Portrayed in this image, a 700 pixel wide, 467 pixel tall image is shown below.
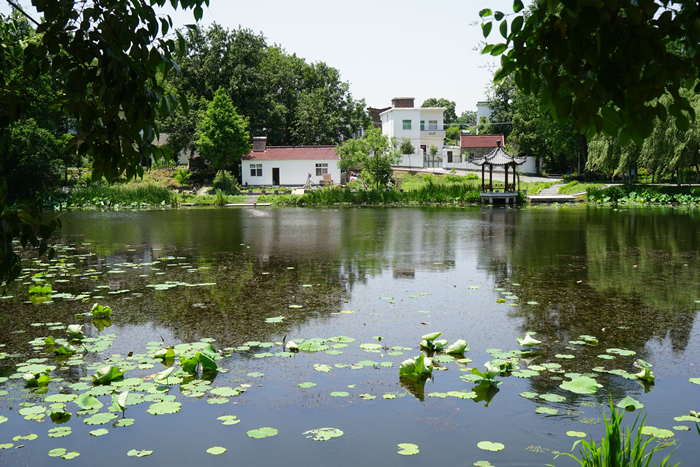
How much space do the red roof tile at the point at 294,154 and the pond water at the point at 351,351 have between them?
43.5 meters

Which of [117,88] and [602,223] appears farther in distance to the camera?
[602,223]

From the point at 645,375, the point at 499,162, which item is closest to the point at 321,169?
the point at 499,162

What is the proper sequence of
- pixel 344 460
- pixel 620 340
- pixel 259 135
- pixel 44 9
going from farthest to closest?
pixel 259 135, pixel 620 340, pixel 344 460, pixel 44 9

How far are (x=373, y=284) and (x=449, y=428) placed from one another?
5765 millimetres

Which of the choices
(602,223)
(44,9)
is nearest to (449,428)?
(44,9)

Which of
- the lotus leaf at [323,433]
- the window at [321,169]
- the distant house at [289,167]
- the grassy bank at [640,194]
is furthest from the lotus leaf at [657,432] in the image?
the window at [321,169]

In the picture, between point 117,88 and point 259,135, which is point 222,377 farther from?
point 259,135

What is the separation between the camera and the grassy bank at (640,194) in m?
35.9

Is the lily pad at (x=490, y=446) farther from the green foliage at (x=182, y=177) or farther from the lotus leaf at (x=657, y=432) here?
the green foliage at (x=182, y=177)

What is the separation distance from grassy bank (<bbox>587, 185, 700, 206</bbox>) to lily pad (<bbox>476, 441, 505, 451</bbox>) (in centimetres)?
3641

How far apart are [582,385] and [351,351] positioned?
7.32 feet

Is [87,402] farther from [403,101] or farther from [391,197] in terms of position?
[403,101]

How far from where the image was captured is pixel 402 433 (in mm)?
4219

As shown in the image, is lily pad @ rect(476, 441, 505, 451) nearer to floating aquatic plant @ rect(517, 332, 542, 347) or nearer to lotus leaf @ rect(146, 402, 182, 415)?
floating aquatic plant @ rect(517, 332, 542, 347)
